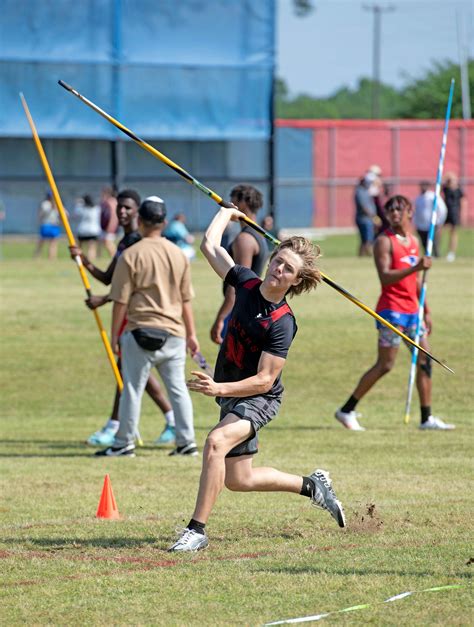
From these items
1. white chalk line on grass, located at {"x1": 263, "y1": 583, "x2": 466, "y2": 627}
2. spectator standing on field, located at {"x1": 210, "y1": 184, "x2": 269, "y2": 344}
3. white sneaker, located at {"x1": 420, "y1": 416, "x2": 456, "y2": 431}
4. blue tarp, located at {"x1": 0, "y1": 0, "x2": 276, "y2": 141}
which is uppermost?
blue tarp, located at {"x1": 0, "y1": 0, "x2": 276, "y2": 141}

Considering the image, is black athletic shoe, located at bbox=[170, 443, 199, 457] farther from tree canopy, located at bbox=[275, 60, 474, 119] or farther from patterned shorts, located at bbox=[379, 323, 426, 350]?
tree canopy, located at bbox=[275, 60, 474, 119]

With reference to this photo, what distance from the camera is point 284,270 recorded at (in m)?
6.50

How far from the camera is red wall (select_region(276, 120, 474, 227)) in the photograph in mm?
45406

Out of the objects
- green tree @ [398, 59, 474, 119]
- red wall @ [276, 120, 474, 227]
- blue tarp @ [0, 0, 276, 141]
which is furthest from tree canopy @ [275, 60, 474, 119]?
blue tarp @ [0, 0, 276, 141]

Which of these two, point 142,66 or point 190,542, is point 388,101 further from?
point 190,542

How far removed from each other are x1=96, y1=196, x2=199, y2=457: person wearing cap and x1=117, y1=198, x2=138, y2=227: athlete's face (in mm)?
442

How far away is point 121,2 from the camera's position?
102 ft

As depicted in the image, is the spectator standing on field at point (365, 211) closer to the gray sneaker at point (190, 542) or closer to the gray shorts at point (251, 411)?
the gray shorts at point (251, 411)

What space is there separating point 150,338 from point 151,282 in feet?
1.54

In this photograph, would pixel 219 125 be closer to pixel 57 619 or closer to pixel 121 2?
pixel 121 2

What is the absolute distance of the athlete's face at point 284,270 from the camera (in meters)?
6.49

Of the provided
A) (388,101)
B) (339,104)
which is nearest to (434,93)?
(339,104)

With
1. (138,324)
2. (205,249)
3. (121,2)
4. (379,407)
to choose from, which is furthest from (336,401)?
(121,2)

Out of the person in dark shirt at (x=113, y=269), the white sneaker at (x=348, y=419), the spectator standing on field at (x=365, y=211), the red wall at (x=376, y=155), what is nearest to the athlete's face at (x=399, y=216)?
the white sneaker at (x=348, y=419)
